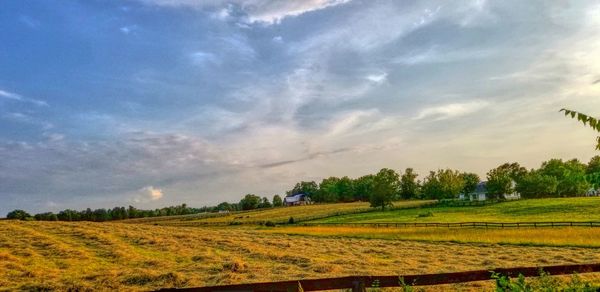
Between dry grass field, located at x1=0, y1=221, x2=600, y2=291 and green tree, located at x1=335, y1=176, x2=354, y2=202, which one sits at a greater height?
green tree, located at x1=335, y1=176, x2=354, y2=202

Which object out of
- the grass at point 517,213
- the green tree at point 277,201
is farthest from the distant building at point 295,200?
the grass at point 517,213

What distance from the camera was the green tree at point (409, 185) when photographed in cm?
14462

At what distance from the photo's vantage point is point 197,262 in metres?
25.1

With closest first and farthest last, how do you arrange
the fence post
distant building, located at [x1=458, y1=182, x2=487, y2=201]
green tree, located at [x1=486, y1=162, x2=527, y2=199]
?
the fence post
green tree, located at [x1=486, y1=162, x2=527, y2=199]
distant building, located at [x1=458, y1=182, x2=487, y2=201]

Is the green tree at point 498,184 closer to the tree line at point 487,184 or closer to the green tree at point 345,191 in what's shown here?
the tree line at point 487,184

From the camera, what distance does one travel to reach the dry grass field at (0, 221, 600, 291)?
1936cm

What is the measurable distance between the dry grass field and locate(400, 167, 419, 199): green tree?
354 ft

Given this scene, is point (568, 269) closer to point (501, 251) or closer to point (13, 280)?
point (13, 280)

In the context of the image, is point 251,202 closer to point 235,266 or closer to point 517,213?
point 517,213

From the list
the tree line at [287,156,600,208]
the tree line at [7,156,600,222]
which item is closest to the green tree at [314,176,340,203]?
the tree line at [7,156,600,222]

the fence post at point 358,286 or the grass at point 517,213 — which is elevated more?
the fence post at point 358,286

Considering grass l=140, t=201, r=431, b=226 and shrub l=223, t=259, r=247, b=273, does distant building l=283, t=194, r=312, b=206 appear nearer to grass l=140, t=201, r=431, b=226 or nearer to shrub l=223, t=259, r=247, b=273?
grass l=140, t=201, r=431, b=226

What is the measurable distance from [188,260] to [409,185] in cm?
12666

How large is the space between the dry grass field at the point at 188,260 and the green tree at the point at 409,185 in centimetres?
10786
